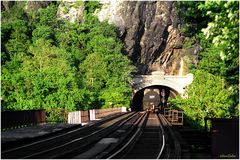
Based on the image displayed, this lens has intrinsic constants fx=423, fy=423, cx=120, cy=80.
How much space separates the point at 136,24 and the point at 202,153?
3264 inches

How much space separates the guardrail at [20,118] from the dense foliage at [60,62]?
25.6 ft

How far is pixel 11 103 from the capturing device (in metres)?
44.3

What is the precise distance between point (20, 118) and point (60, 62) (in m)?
32.0

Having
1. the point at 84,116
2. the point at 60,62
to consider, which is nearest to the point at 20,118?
the point at 84,116

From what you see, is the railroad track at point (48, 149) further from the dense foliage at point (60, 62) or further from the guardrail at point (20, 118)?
the dense foliage at point (60, 62)

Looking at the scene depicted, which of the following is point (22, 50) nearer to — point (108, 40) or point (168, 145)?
point (108, 40)

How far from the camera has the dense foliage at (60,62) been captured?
4597cm

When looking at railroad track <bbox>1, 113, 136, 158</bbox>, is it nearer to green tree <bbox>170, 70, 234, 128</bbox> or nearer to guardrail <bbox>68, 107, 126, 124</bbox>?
guardrail <bbox>68, 107, 126, 124</bbox>

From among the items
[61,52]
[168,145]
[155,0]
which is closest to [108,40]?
[61,52]

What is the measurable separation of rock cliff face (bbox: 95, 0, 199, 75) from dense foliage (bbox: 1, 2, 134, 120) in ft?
20.5

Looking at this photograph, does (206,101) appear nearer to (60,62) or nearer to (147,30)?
(60,62)

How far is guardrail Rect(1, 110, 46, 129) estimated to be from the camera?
96.4 feet

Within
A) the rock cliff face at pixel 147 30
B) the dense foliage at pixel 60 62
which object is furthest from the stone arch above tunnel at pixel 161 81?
the dense foliage at pixel 60 62

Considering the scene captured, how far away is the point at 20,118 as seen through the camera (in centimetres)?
3216
